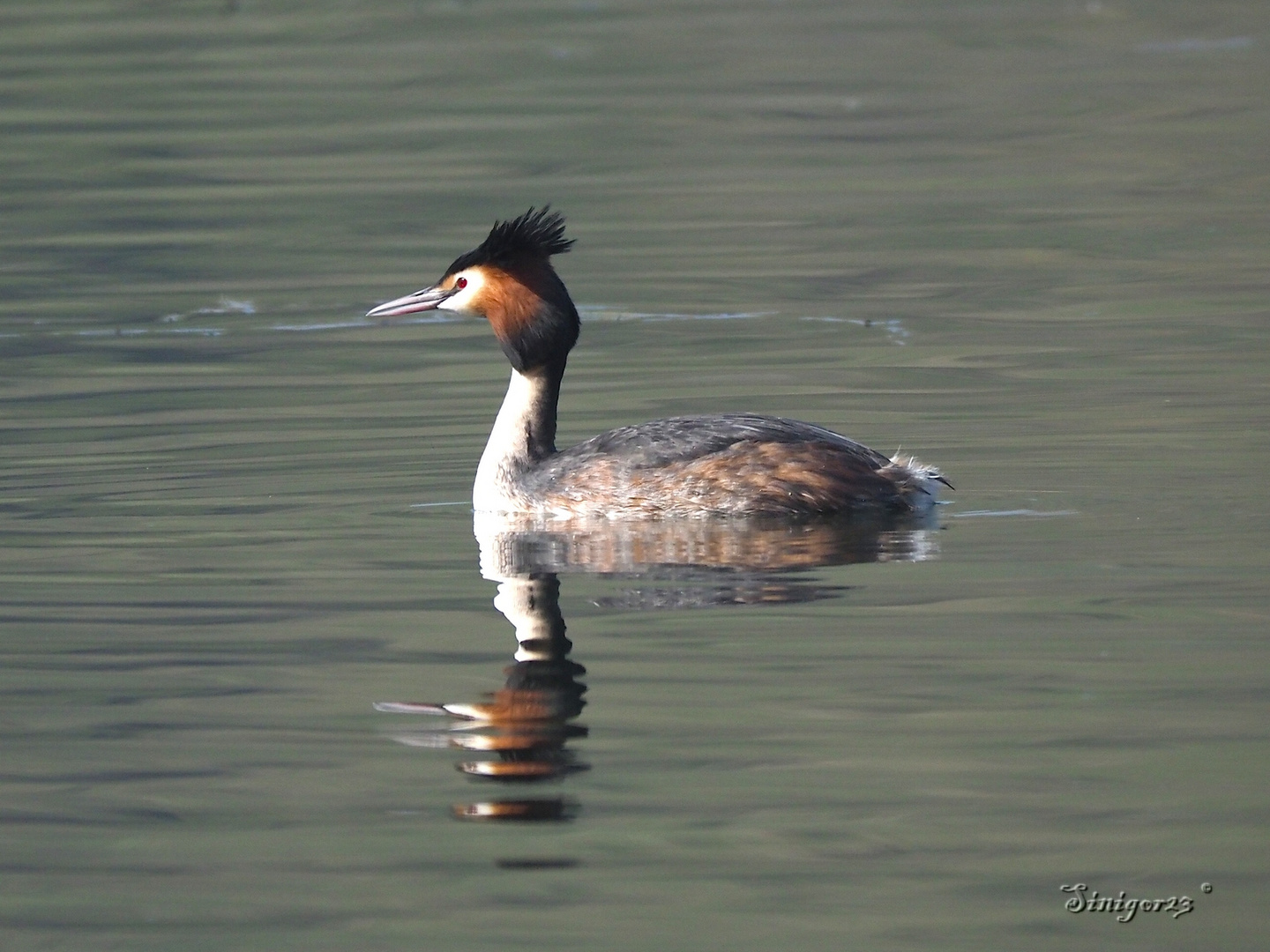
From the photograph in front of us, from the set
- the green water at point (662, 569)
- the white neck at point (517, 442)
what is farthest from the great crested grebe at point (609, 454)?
the green water at point (662, 569)

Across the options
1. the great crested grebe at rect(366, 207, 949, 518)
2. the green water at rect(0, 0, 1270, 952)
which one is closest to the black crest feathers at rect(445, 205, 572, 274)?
the great crested grebe at rect(366, 207, 949, 518)

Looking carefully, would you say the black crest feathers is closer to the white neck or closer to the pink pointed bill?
the pink pointed bill

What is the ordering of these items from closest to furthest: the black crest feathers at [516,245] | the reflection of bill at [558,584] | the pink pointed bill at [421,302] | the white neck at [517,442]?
the reflection of bill at [558,584]
the white neck at [517,442]
the black crest feathers at [516,245]
the pink pointed bill at [421,302]

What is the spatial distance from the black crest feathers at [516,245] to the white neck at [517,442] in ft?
1.54

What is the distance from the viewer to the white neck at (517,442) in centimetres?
925

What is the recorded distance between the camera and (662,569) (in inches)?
320

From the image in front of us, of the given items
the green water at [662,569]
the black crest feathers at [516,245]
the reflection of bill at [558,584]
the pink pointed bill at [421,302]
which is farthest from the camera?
the pink pointed bill at [421,302]

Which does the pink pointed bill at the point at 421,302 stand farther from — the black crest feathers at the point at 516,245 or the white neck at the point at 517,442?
the white neck at the point at 517,442

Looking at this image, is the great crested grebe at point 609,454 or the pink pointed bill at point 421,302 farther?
the pink pointed bill at point 421,302

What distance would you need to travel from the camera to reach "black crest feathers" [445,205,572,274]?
945 centimetres

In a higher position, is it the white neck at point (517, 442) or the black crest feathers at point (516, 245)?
the black crest feathers at point (516, 245)

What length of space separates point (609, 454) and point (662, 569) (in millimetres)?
1001

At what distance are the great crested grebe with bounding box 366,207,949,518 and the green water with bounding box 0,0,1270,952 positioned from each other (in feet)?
0.94

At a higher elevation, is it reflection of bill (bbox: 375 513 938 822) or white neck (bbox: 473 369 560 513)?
white neck (bbox: 473 369 560 513)
